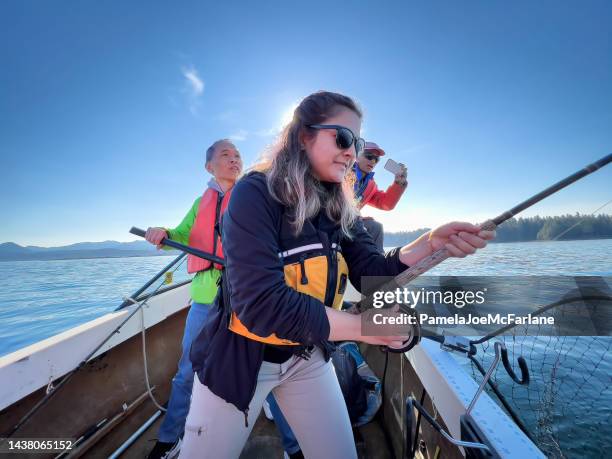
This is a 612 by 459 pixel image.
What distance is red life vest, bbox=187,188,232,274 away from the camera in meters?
2.47

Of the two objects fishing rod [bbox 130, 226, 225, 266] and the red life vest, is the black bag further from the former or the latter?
the red life vest

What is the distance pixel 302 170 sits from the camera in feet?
4.25

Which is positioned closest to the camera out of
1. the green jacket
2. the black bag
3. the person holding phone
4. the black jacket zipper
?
the black jacket zipper

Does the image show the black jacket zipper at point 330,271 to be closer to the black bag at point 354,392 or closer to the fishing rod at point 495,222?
the fishing rod at point 495,222

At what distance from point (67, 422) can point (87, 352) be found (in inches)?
22.0

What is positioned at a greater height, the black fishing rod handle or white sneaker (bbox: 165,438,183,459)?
the black fishing rod handle

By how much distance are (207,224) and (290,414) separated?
178 cm

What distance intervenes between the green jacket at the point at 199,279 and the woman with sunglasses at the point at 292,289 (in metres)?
1.07

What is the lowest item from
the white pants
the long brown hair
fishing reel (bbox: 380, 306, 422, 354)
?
the white pants

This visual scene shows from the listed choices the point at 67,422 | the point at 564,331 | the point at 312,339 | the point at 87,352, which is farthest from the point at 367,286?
the point at 564,331

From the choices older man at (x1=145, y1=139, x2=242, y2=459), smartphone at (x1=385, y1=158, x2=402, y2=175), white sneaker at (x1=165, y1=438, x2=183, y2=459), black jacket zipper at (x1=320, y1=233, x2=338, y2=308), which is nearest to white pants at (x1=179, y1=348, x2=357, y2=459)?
black jacket zipper at (x1=320, y1=233, x2=338, y2=308)

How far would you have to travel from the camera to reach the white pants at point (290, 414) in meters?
1.13

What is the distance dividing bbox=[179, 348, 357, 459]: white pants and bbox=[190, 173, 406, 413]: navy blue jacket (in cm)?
8

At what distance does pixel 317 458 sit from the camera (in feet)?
4.32
